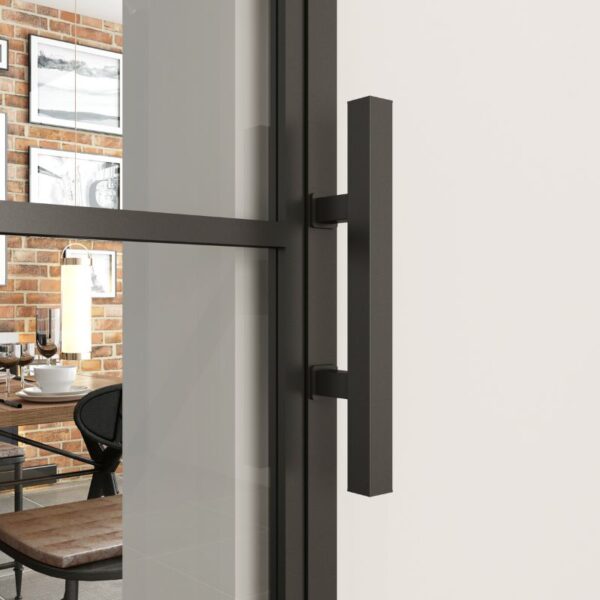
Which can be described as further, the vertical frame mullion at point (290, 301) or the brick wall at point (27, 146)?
the vertical frame mullion at point (290, 301)

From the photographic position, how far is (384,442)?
883 mm

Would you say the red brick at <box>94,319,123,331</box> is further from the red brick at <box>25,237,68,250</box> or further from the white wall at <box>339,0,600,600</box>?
the white wall at <box>339,0,600,600</box>

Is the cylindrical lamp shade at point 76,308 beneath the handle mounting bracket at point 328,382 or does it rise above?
above

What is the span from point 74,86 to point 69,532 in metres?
0.43

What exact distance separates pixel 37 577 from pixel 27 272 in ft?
0.94

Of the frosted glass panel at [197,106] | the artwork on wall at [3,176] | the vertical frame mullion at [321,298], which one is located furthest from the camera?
the vertical frame mullion at [321,298]

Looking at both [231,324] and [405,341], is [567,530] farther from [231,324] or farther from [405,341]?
[231,324]

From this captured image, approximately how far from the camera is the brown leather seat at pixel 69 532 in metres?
0.78

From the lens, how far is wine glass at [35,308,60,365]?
0.75 metres

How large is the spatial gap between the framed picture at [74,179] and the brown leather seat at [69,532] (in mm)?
294

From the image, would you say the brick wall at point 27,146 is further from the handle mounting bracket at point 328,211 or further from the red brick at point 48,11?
the handle mounting bracket at point 328,211

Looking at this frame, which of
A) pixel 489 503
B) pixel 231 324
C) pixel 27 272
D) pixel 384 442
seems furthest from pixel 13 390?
pixel 489 503

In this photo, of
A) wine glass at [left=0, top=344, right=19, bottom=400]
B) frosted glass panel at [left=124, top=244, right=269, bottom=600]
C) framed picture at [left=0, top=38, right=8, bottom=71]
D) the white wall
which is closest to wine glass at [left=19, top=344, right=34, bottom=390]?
wine glass at [left=0, top=344, right=19, bottom=400]

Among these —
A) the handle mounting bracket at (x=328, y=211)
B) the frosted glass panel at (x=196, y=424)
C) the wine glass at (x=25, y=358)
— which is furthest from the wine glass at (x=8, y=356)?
the handle mounting bracket at (x=328, y=211)
